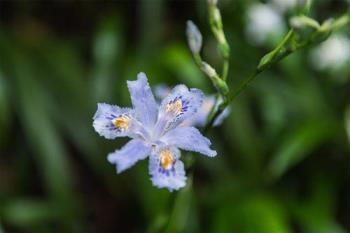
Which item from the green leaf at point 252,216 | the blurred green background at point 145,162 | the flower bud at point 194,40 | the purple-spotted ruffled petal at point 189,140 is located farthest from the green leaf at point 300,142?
the purple-spotted ruffled petal at point 189,140

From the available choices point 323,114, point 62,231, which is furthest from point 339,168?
point 62,231

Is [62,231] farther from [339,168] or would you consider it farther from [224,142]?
[339,168]

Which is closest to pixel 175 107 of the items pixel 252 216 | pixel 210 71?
pixel 210 71

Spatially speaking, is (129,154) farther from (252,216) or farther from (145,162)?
(145,162)

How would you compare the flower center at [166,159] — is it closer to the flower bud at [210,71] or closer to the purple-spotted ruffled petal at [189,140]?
the purple-spotted ruffled petal at [189,140]

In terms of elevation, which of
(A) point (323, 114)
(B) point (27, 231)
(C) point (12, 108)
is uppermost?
(C) point (12, 108)

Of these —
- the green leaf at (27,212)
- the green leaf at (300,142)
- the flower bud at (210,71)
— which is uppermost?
the flower bud at (210,71)
